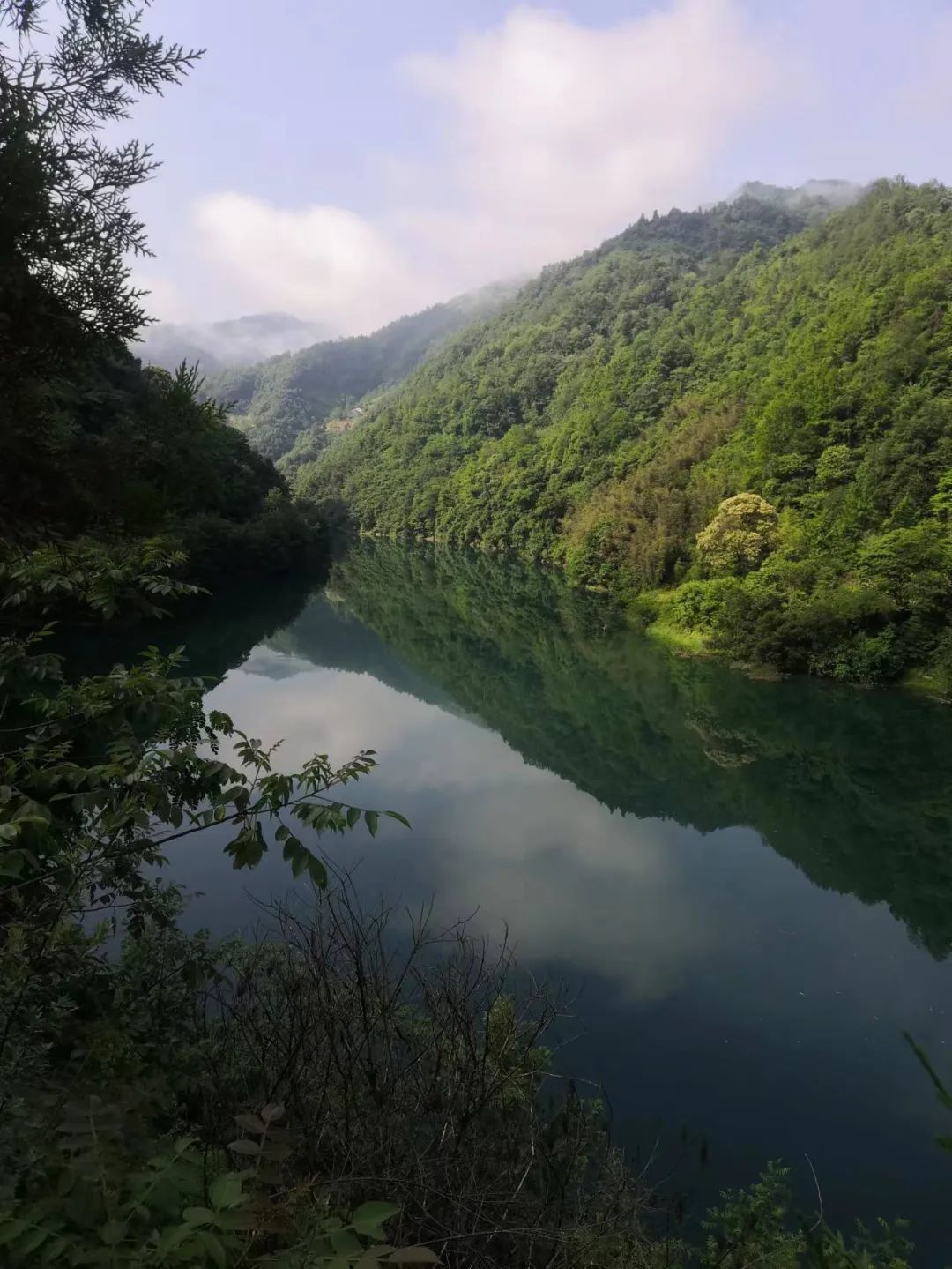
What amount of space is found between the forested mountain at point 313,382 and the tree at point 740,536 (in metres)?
94.2

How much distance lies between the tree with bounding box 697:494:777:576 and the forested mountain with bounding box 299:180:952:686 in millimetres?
77

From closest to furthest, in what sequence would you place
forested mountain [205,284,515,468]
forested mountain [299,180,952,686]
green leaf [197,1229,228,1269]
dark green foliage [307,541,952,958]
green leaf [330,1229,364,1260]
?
green leaf [197,1229,228,1269] → green leaf [330,1229,364,1260] → dark green foliage [307,541,952,958] → forested mountain [299,180,952,686] → forested mountain [205,284,515,468]

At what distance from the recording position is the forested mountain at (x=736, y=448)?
21594mm

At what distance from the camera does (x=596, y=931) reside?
31.0 feet

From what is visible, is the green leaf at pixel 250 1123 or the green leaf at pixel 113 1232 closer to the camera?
the green leaf at pixel 113 1232

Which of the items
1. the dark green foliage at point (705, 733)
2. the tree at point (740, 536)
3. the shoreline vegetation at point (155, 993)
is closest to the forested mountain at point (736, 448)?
the tree at point (740, 536)

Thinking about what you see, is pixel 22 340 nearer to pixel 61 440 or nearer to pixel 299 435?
pixel 61 440

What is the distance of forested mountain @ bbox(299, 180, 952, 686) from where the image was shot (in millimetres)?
21594

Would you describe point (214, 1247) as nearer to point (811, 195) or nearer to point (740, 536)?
point (740, 536)

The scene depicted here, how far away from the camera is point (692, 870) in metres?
11.4

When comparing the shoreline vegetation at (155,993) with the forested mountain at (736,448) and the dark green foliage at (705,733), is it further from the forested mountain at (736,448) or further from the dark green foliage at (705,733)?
the forested mountain at (736,448)

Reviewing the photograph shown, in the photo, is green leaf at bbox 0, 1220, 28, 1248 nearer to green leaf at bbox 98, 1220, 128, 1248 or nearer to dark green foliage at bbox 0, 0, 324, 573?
green leaf at bbox 98, 1220, 128, 1248

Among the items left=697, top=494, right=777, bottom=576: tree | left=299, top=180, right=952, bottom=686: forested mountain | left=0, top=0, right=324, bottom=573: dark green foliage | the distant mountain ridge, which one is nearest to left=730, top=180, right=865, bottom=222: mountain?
the distant mountain ridge

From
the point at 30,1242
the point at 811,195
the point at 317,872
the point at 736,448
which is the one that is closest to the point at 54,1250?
the point at 30,1242
